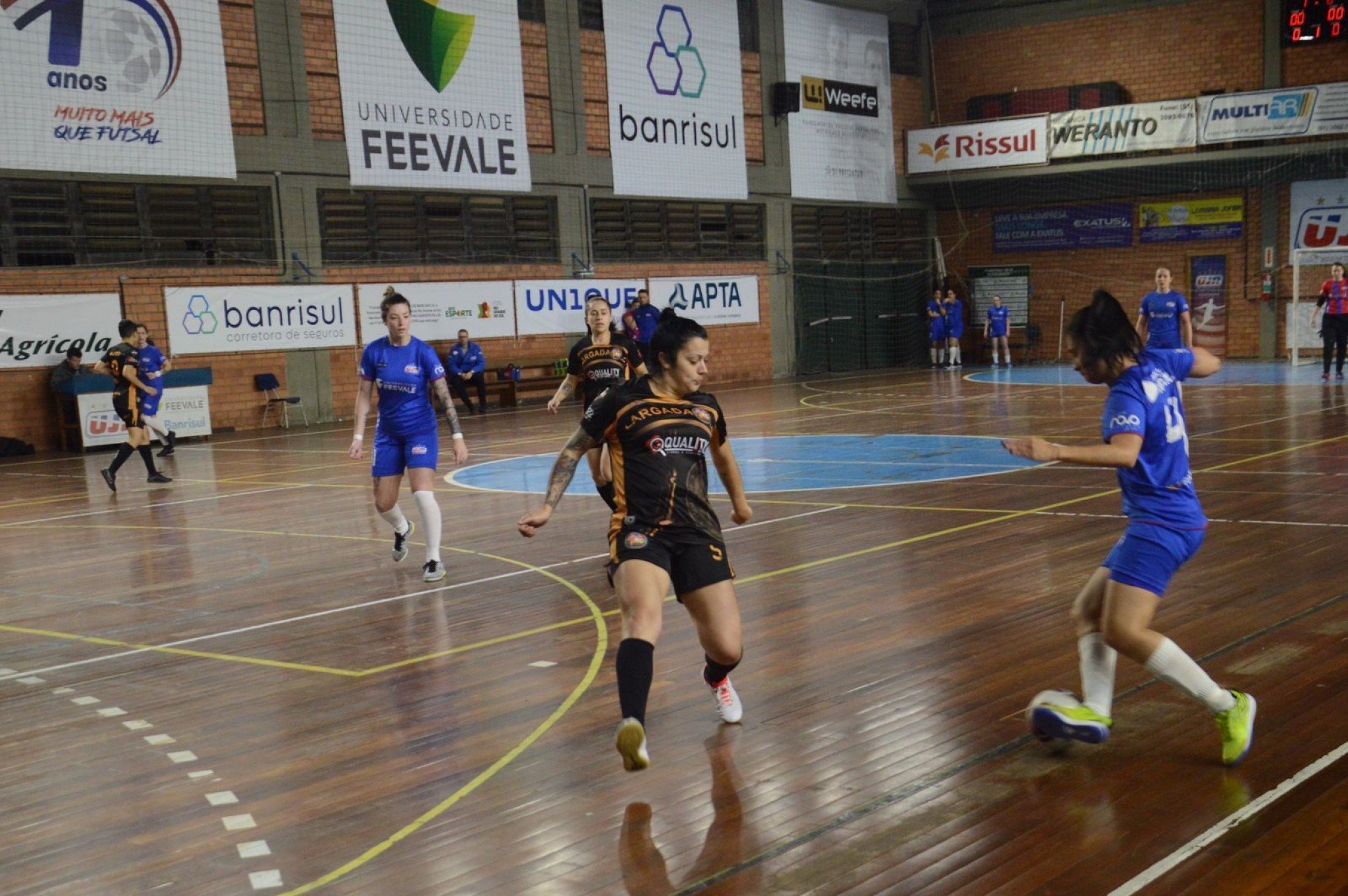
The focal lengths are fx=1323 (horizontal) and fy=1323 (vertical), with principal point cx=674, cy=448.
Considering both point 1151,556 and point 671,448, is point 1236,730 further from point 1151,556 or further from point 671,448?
point 671,448

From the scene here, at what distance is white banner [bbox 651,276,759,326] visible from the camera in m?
31.3

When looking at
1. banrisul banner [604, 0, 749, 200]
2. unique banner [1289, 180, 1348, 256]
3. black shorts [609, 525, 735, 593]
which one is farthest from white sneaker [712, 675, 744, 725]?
unique banner [1289, 180, 1348, 256]

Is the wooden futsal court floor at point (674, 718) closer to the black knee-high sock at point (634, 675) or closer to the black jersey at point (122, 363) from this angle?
the black knee-high sock at point (634, 675)

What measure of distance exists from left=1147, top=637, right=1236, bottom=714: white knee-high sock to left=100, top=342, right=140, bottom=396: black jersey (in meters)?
15.2

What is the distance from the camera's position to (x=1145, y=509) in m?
4.85

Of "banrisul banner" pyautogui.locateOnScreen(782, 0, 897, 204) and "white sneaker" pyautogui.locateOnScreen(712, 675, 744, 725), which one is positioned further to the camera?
"banrisul banner" pyautogui.locateOnScreen(782, 0, 897, 204)

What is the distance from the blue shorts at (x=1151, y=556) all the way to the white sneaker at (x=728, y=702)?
1.69 meters

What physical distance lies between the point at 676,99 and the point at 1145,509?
27642 millimetres

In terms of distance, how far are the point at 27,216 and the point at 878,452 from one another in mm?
14421

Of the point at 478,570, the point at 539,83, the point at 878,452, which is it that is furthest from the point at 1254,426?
the point at 539,83

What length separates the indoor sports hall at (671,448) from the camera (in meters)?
4.69

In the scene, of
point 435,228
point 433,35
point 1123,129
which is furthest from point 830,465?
point 1123,129

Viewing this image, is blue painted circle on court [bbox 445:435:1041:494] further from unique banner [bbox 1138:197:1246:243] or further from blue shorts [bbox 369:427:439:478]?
unique banner [bbox 1138:197:1246:243]

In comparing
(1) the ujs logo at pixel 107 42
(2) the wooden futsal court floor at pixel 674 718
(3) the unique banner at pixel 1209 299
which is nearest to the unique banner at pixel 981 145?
(3) the unique banner at pixel 1209 299
